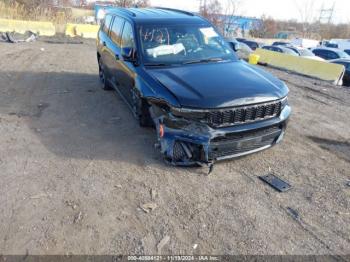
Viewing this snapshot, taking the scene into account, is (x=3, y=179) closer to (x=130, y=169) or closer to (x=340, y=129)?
(x=130, y=169)

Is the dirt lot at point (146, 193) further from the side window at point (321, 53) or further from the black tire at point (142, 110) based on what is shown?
the side window at point (321, 53)

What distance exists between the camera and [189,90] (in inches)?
149

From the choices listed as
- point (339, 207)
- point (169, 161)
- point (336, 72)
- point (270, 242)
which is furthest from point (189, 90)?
point (336, 72)

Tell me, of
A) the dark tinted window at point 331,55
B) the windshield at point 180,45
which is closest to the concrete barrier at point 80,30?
the dark tinted window at point 331,55

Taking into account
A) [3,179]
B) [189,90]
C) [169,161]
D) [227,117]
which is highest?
[189,90]

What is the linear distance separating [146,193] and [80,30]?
64.9 ft

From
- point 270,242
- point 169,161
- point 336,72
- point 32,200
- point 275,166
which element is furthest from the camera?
point 336,72

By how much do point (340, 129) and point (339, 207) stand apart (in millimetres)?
2882

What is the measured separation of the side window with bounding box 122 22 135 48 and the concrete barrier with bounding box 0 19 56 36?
51.6 feet

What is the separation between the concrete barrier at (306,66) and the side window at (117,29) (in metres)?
8.38

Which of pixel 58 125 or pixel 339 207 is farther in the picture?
pixel 58 125

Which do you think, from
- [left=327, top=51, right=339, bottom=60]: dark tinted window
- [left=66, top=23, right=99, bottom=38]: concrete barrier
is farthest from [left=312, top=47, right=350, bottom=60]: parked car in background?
[left=66, top=23, right=99, bottom=38]: concrete barrier

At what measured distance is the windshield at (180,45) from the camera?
185 inches

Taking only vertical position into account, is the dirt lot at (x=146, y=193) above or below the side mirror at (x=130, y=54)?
below
